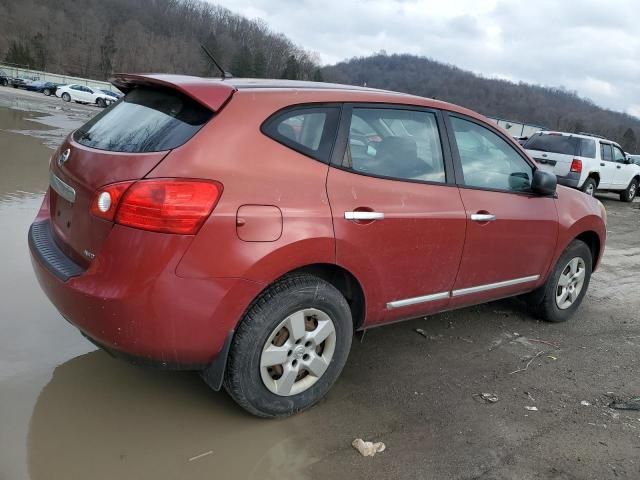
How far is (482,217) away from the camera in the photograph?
3.73 meters

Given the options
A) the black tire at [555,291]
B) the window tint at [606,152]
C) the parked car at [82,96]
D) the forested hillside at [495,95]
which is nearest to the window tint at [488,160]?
the black tire at [555,291]

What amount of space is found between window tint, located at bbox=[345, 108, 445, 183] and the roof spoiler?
729mm

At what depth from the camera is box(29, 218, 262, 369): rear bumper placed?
97.5 inches

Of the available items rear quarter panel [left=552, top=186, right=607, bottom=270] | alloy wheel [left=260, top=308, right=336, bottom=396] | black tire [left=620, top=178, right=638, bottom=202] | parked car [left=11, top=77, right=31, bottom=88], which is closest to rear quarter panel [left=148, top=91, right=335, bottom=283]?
alloy wheel [left=260, top=308, right=336, bottom=396]

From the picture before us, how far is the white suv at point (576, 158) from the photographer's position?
13.4 meters

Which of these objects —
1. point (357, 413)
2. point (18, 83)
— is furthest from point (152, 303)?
point (18, 83)

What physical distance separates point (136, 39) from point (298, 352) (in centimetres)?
12529

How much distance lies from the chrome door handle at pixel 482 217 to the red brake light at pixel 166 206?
6.16 ft

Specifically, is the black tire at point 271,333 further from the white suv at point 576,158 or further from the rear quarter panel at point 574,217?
the white suv at point 576,158

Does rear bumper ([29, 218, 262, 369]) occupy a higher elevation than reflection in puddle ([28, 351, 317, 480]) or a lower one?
higher

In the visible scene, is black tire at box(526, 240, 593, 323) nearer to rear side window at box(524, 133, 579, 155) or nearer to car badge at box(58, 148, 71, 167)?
car badge at box(58, 148, 71, 167)

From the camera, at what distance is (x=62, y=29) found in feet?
352

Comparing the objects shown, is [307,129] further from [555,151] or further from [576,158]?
[555,151]

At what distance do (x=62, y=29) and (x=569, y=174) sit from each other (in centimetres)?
11531
